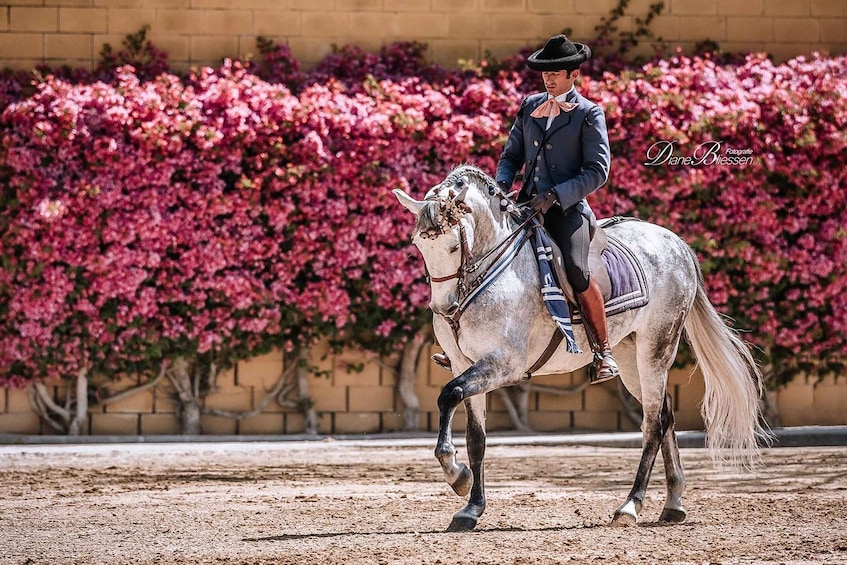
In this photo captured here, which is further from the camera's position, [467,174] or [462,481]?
[467,174]

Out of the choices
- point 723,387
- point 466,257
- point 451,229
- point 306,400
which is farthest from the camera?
point 306,400

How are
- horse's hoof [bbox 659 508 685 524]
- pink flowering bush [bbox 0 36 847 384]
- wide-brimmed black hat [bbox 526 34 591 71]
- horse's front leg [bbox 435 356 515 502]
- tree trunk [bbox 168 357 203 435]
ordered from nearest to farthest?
horse's front leg [bbox 435 356 515 502]
wide-brimmed black hat [bbox 526 34 591 71]
horse's hoof [bbox 659 508 685 524]
pink flowering bush [bbox 0 36 847 384]
tree trunk [bbox 168 357 203 435]

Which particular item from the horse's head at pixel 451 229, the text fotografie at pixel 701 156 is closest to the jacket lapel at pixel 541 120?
the horse's head at pixel 451 229

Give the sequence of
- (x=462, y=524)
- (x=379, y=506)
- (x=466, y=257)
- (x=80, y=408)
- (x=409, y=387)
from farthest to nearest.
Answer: (x=409, y=387) → (x=80, y=408) → (x=379, y=506) → (x=462, y=524) → (x=466, y=257)

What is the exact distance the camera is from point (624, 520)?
7273 mm

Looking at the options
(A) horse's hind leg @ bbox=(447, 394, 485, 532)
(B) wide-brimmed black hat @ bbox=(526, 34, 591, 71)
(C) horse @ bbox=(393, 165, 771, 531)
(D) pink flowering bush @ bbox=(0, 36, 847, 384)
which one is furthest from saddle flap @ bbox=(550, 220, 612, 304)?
(D) pink flowering bush @ bbox=(0, 36, 847, 384)

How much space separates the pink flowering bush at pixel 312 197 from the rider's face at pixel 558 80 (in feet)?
15.6

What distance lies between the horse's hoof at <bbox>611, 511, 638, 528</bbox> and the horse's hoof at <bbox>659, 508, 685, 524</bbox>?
29cm

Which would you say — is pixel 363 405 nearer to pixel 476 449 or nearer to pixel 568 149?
pixel 476 449

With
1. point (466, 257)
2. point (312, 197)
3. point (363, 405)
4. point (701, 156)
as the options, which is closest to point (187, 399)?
point (363, 405)

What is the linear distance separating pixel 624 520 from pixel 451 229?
1.82 meters

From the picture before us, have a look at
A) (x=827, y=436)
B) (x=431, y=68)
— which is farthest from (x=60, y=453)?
(x=827, y=436)

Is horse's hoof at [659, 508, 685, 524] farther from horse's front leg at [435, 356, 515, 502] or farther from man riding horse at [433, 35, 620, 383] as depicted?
horse's front leg at [435, 356, 515, 502]

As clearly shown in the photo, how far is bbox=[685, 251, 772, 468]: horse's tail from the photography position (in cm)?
817
